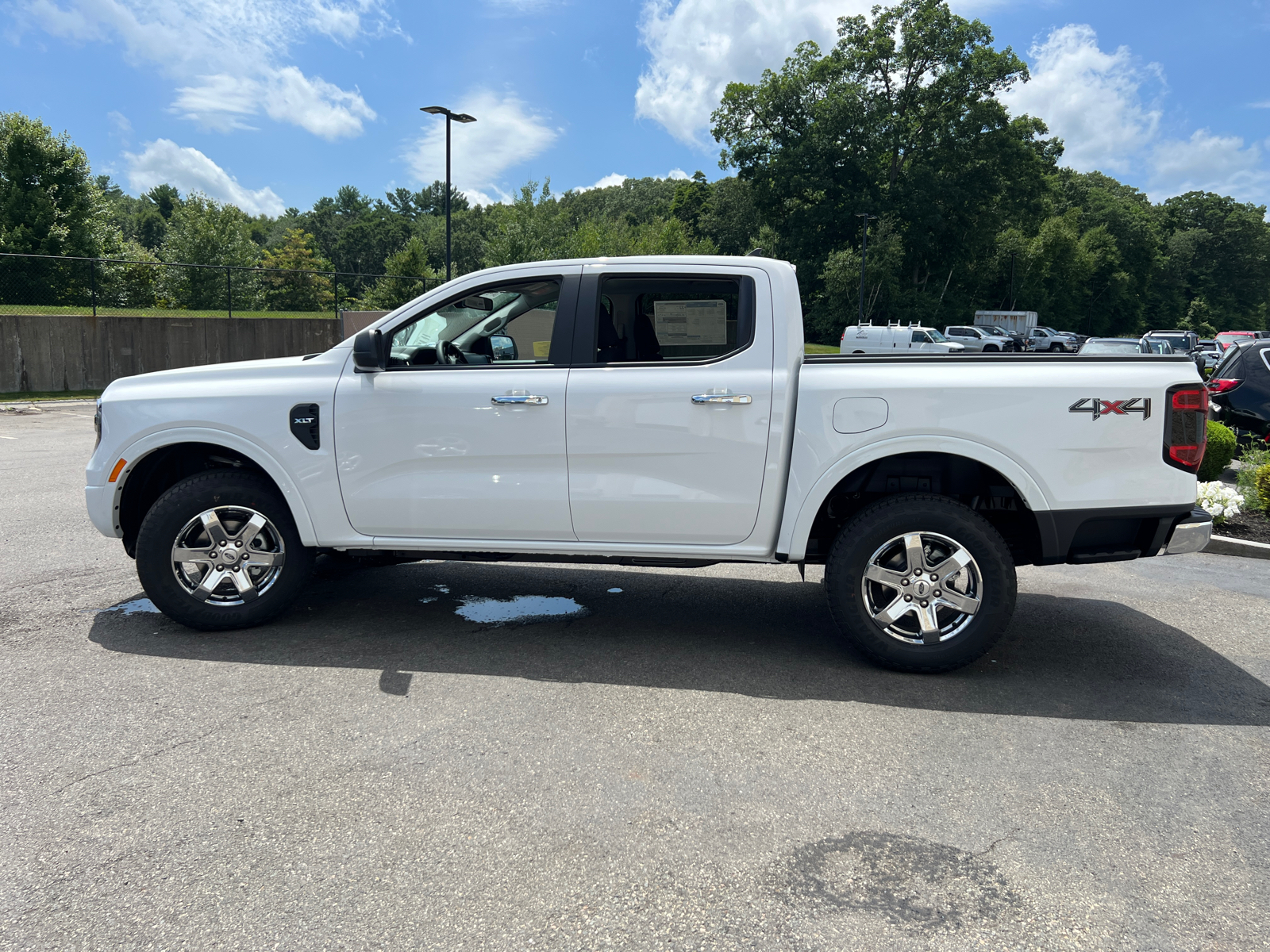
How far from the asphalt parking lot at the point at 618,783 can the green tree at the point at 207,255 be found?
19.4 meters

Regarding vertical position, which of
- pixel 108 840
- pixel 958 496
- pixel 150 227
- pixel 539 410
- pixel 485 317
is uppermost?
pixel 150 227

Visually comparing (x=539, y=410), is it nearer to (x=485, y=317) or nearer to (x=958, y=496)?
(x=485, y=317)

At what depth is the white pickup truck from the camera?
14.4ft

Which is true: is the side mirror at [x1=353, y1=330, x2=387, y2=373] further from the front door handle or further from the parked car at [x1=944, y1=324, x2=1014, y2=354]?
the parked car at [x1=944, y1=324, x2=1014, y2=354]

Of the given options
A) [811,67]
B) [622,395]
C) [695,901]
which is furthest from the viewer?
[811,67]

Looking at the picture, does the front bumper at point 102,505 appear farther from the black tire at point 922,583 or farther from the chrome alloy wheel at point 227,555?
the black tire at point 922,583

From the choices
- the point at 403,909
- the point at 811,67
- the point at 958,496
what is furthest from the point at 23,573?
the point at 811,67

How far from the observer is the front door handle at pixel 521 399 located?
15.1 ft

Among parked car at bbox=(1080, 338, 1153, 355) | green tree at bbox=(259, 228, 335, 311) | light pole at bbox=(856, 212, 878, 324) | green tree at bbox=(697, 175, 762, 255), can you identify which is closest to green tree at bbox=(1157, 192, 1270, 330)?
green tree at bbox=(697, 175, 762, 255)

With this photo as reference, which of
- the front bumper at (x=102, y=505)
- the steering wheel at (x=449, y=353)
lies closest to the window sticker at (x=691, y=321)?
the steering wheel at (x=449, y=353)

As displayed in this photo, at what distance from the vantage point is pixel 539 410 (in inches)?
182

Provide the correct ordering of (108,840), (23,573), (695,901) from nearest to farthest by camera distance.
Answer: (695,901) < (108,840) < (23,573)

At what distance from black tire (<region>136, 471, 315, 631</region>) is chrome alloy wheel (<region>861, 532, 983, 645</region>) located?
3.07 metres

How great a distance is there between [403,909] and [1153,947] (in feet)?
6.86
